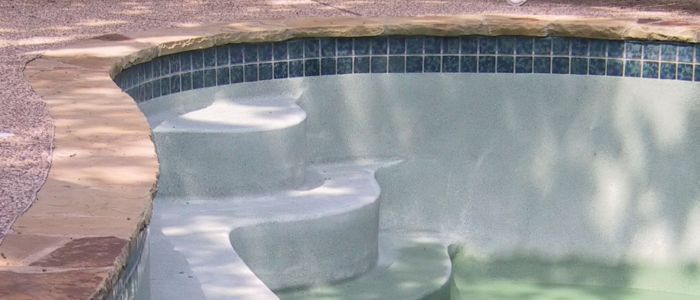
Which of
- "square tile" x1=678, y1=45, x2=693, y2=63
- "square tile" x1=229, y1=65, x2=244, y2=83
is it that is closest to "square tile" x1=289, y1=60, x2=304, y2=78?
"square tile" x1=229, y1=65, x2=244, y2=83

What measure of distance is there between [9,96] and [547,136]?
298 cm

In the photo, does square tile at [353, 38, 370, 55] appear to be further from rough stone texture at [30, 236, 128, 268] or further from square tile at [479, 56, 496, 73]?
rough stone texture at [30, 236, 128, 268]

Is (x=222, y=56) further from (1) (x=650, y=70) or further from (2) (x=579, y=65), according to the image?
(1) (x=650, y=70)

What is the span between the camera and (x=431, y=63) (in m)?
6.79

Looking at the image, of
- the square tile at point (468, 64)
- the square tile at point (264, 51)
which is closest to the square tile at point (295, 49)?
the square tile at point (264, 51)

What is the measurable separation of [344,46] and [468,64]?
66 cm

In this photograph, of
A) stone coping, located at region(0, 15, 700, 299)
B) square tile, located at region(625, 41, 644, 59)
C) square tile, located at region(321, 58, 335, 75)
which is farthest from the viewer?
square tile, located at region(321, 58, 335, 75)

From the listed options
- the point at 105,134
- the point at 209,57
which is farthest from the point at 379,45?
the point at 105,134

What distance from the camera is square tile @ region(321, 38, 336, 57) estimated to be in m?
6.64

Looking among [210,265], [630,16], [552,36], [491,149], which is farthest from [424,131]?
[210,265]

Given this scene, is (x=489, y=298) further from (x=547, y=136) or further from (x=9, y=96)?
(x=9, y=96)

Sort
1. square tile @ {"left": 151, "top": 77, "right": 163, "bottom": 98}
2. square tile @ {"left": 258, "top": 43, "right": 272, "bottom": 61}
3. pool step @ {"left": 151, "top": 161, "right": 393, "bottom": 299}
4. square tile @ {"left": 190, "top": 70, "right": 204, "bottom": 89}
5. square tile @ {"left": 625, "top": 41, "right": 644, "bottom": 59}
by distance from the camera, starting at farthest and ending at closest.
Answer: square tile @ {"left": 625, "top": 41, "right": 644, "bottom": 59} → square tile @ {"left": 258, "top": 43, "right": 272, "bottom": 61} → square tile @ {"left": 190, "top": 70, "right": 204, "bottom": 89} → square tile @ {"left": 151, "top": 77, "right": 163, "bottom": 98} → pool step @ {"left": 151, "top": 161, "right": 393, "bottom": 299}

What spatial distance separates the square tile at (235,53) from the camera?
20.9ft

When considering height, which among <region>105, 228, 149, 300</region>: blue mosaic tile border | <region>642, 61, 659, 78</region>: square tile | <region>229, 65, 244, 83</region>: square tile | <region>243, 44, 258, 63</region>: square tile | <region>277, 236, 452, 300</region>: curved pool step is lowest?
<region>277, 236, 452, 300</region>: curved pool step
